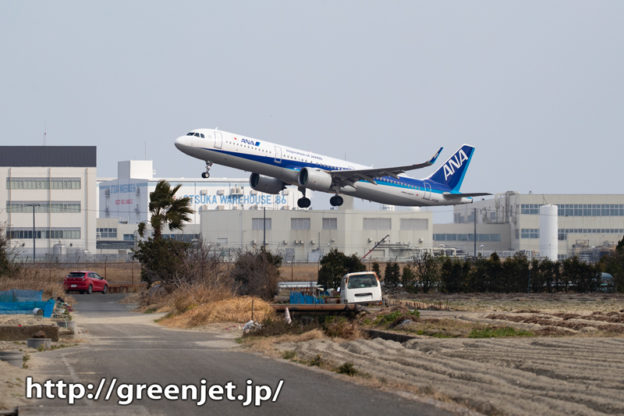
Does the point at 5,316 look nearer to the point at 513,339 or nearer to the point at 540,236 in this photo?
the point at 513,339

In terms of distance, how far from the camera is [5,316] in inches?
1162

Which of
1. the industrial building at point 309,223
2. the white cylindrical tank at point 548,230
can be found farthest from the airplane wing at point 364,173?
the white cylindrical tank at point 548,230

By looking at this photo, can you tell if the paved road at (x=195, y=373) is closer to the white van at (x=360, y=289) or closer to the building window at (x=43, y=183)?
the white van at (x=360, y=289)

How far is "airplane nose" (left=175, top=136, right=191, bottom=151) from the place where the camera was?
1729 inches

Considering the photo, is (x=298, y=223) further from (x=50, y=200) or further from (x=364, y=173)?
(x=364, y=173)

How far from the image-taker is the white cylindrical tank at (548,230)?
331 feet

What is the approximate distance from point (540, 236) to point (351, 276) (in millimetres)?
71365

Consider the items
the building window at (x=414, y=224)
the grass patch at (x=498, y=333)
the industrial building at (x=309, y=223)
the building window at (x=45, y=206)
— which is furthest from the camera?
the building window at (x=45, y=206)

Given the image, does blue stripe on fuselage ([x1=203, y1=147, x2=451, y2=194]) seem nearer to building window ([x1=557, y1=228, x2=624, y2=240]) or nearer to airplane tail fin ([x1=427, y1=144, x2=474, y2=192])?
airplane tail fin ([x1=427, y1=144, x2=474, y2=192])

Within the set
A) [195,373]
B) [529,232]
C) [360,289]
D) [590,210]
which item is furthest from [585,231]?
[195,373]

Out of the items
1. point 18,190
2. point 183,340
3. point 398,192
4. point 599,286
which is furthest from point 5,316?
point 18,190

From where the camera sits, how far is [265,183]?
5066cm

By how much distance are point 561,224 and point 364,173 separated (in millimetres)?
65897

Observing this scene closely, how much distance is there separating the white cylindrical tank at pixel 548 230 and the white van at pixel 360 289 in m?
68.4
